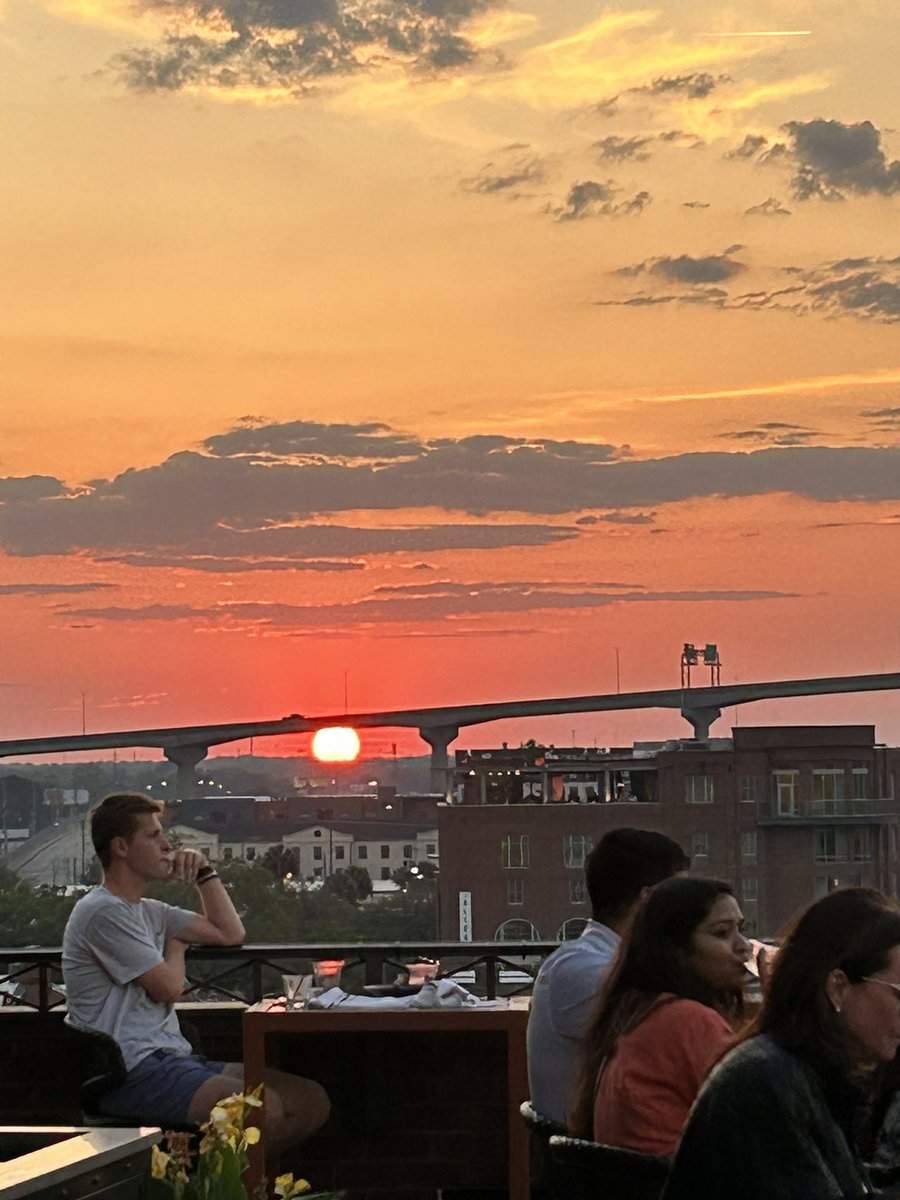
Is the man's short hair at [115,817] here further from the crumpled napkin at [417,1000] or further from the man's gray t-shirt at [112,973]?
the crumpled napkin at [417,1000]

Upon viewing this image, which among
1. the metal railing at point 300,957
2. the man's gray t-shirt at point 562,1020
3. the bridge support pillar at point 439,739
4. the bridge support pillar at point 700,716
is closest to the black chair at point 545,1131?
the man's gray t-shirt at point 562,1020

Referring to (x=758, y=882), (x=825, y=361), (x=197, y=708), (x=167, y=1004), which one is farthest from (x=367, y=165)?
(x=758, y=882)

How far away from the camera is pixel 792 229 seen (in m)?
11.8

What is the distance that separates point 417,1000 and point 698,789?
36138 millimetres

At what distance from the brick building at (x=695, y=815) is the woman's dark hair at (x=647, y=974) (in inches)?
1407

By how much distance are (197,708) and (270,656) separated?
3.03 metres

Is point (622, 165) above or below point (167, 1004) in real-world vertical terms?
above

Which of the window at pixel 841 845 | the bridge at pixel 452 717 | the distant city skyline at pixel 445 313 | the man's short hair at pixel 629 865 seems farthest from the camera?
the window at pixel 841 845

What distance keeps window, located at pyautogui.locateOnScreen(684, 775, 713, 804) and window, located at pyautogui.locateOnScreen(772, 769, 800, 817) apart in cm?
147

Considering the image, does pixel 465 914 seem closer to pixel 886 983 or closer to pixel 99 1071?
pixel 99 1071

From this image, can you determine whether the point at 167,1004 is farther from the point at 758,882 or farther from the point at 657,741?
the point at 657,741

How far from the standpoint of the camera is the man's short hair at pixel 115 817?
4.81 metres

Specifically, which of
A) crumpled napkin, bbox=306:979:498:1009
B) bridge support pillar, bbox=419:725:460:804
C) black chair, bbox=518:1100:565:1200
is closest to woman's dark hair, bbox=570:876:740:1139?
black chair, bbox=518:1100:565:1200

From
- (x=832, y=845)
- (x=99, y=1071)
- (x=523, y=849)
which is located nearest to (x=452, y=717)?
(x=523, y=849)
